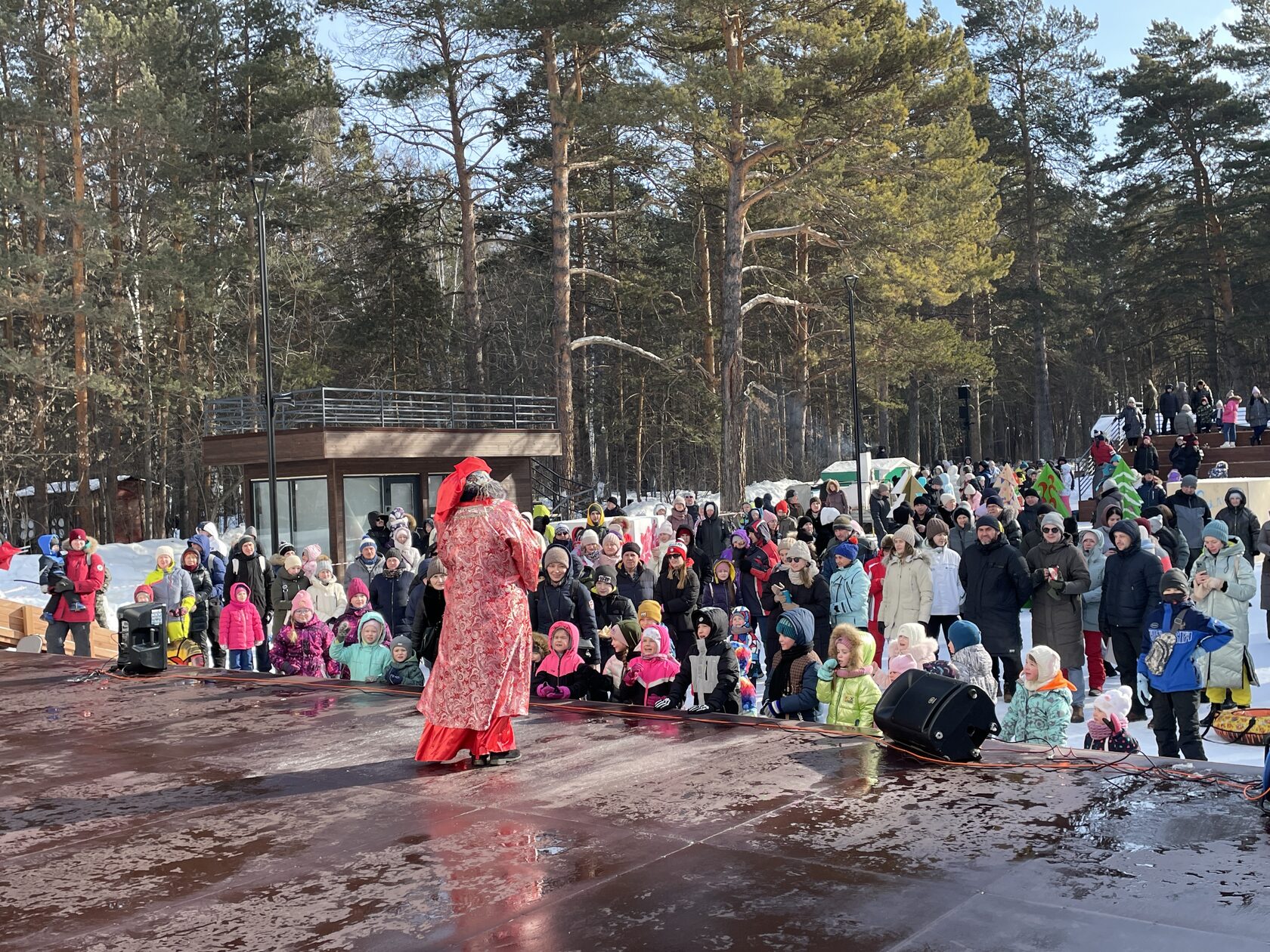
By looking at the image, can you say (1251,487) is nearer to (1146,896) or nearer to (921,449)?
(1146,896)

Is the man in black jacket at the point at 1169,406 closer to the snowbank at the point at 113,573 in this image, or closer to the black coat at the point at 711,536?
the black coat at the point at 711,536

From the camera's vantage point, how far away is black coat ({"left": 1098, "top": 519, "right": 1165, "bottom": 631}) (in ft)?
27.9

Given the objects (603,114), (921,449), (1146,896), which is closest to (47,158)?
(603,114)

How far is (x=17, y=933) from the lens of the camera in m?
3.96

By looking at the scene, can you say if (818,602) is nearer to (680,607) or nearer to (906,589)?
(906,589)

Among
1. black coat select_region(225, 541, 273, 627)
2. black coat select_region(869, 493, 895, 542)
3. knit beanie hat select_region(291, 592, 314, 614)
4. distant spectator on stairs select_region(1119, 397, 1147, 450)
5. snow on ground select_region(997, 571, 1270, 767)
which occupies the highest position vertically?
distant spectator on stairs select_region(1119, 397, 1147, 450)

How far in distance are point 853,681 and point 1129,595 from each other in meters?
2.67

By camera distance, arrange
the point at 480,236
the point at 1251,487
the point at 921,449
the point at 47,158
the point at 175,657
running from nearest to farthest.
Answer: the point at 175,657 → the point at 1251,487 → the point at 47,158 → the point at 480,236 → the point at 921,449

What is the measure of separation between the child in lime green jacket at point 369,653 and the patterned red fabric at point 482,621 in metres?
3.26

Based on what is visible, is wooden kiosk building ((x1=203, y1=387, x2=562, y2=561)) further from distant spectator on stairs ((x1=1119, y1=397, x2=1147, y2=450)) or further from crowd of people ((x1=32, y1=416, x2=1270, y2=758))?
distant spectator on stairs ((x1=1119, y1=397, x2=1147, y2=450))

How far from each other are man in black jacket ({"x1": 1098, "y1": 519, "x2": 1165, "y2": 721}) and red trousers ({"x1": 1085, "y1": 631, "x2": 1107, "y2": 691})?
0.69m

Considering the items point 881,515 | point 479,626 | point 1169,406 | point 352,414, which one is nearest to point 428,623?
point 479,626

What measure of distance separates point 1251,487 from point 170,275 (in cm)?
2259

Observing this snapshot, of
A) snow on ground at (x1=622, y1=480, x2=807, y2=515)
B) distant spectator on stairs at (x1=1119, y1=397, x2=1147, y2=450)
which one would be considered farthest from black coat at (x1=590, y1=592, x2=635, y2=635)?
distant spectator on stairs at (x1=1119, y1=397, x2=1147, y2=450)
